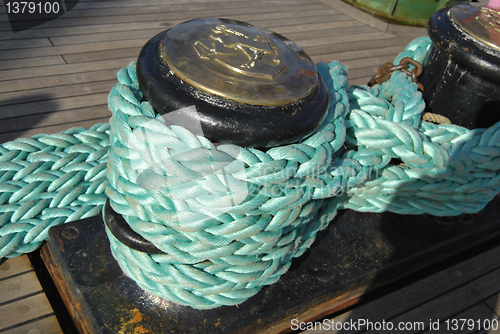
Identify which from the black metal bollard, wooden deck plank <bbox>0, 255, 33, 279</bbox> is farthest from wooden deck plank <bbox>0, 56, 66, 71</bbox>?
the black metal bollard

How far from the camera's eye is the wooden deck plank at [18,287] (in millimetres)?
1024

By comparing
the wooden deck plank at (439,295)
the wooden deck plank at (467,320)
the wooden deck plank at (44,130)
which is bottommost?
the wooden deck plank at (467,320)

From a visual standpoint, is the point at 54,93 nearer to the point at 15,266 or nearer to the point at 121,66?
the point at 121,66

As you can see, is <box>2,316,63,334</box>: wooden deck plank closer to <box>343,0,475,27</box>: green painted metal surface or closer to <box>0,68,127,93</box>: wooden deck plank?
<box>0,68,127,93</box>: wooden deck plank

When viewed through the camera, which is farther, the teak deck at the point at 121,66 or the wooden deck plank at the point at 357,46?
the wooden deck plank at the point at 357,46

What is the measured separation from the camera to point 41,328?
3.18 feet

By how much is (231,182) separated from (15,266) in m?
0.77

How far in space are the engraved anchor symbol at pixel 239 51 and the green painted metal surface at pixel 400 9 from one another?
237 cm

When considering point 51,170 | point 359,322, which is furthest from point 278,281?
point 51,170

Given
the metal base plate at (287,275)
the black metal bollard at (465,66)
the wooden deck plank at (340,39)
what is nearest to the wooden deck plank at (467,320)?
the metal base plate at (287,275)

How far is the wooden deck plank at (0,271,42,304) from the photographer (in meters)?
1.02

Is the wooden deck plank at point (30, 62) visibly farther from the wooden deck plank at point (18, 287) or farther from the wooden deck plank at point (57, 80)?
the wooden deck plank at point (18, 287)

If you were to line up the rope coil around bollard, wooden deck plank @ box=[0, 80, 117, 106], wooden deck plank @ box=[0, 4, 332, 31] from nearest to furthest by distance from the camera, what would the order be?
the rope coil around bollard < wooden deck plank @ box=[0, 80, 117, 106] < wooden deck plank @ box=[0, 4, 332, 31]

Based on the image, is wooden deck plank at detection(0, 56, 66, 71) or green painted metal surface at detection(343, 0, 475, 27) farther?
green painted metal surface at detection(343, 0, 475, 27)
